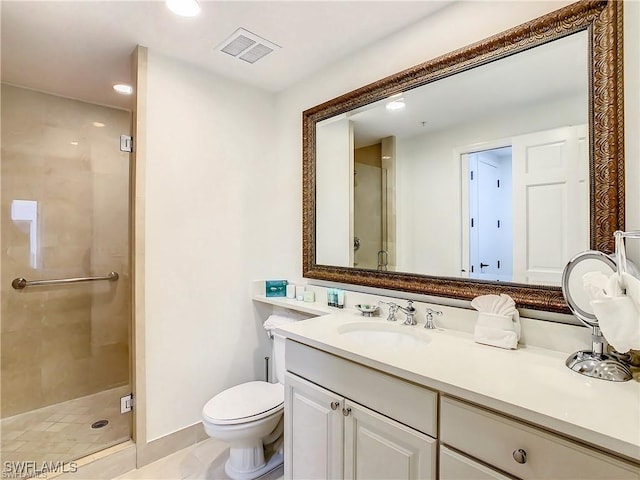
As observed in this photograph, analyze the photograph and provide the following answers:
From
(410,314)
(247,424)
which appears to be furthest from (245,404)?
(410,314)

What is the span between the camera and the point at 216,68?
2.08m

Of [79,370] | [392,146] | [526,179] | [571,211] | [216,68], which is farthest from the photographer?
[79,370]

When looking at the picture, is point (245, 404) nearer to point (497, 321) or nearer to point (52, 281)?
point (497, 321)

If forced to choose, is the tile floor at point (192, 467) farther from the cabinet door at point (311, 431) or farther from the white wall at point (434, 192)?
the white wall at point (434, 192)

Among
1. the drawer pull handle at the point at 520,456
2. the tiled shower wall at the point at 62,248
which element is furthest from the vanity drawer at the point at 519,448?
the tiled shower wall at the point at 62,248

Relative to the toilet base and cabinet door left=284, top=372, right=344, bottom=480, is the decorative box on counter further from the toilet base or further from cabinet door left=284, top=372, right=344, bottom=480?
the toilet base

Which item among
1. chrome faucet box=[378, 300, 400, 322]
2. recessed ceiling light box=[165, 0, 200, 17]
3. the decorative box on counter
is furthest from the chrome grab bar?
chrome faucet box=[378, 300, 400, 322]

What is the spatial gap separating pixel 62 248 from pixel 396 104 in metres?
2.59

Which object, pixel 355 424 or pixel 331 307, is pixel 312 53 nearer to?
pixel 331 307

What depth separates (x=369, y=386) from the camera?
1184 millimetres

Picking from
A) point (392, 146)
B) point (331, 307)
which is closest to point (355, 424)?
point (331, 307)

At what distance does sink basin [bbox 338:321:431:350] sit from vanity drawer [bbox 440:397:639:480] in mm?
498

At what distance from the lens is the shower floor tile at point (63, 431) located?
1.82 meters

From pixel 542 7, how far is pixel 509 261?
38.8 inches
